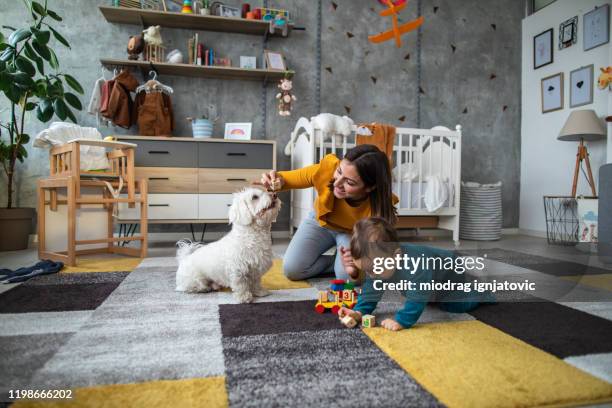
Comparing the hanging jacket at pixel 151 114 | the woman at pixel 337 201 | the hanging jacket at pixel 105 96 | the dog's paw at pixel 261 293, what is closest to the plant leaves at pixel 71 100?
the hanging jacket at pixel 105 96

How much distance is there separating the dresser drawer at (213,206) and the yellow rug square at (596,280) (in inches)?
101

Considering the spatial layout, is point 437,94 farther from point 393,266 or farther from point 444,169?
point 393,266

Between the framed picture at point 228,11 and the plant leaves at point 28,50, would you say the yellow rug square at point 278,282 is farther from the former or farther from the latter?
the framed picture at point 228,11

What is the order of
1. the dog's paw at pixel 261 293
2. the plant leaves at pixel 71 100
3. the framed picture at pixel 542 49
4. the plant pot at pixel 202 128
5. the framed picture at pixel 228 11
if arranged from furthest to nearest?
1. the framed picture at pixel 542 49
2. the framed picture at pixel 228 11
3. the plant pot at pixel 202 128
4. the plant leaves at pixel 71 100
5. the dog's paw at pixel 261 293

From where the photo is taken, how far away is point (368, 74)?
4.24m

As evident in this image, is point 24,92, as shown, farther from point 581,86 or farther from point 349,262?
point 581,86

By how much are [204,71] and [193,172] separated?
3.42ft

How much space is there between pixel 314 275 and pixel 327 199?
0.58m

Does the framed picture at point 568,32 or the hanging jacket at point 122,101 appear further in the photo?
the framed picture at point 568,32

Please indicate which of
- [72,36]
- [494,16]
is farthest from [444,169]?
[72,36]

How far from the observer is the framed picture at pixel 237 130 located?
3699 mm

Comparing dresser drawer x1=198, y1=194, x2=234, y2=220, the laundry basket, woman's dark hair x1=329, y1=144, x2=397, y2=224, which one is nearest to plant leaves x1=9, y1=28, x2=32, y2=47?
dresser drawer x1=198, y1=194, x2=234, y2=220

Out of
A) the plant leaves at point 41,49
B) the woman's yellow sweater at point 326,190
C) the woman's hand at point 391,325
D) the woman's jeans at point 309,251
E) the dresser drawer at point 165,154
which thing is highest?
the plant leaves at point 41,49

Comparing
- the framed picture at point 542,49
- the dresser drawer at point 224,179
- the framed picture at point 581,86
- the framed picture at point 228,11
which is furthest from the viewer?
the framed picture at point 542,49
